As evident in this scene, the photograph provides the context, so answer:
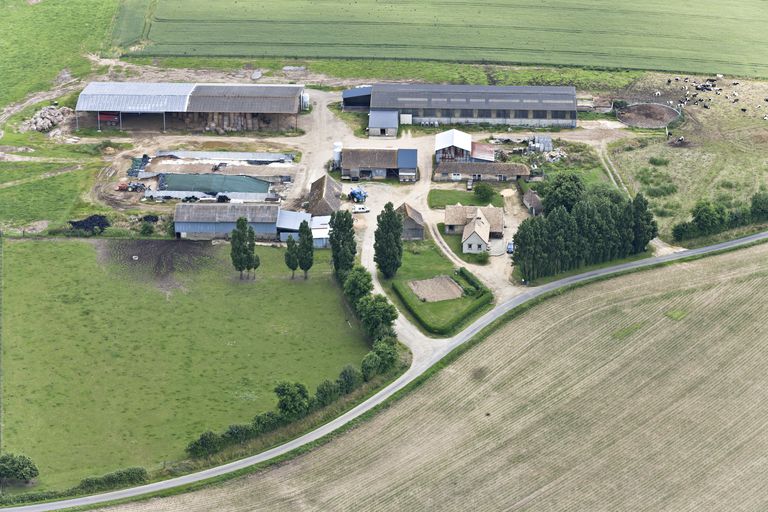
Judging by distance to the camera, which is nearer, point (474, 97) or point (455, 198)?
point (455, 198)

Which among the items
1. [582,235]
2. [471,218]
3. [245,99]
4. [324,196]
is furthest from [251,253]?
[245,99]

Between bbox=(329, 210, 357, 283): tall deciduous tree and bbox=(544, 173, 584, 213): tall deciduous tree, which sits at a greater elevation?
bbox=(544, 173, 584, 213): tall deciduous tree

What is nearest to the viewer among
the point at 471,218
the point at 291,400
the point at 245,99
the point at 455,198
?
the point at 291,400

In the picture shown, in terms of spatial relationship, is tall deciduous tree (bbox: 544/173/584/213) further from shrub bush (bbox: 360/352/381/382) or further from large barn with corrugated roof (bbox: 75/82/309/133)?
large barn with corrugated roof (bbox: 75/82/309/133)

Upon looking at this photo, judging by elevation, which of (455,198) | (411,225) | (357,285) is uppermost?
(455,198)

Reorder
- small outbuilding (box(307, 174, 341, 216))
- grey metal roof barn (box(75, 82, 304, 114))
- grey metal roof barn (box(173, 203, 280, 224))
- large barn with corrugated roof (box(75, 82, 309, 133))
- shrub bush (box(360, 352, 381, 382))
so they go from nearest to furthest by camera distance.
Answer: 1. shrub bush (box(360, 352, 381, 382))
2. grey metal roof barn (box(173, 203, 280, 224))
3. small outbuilding (box(307, 174, 341, 216))
4. grey metal roof barn (box(75, 82, 304, 114))
5. large barn with corrugated roof (box(75, 82, 309, 133))

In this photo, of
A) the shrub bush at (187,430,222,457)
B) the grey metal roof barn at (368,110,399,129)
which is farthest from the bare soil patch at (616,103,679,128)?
the shrub bush at (187,430,222,457)

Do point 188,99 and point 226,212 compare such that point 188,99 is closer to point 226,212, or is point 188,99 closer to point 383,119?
point 383,119
